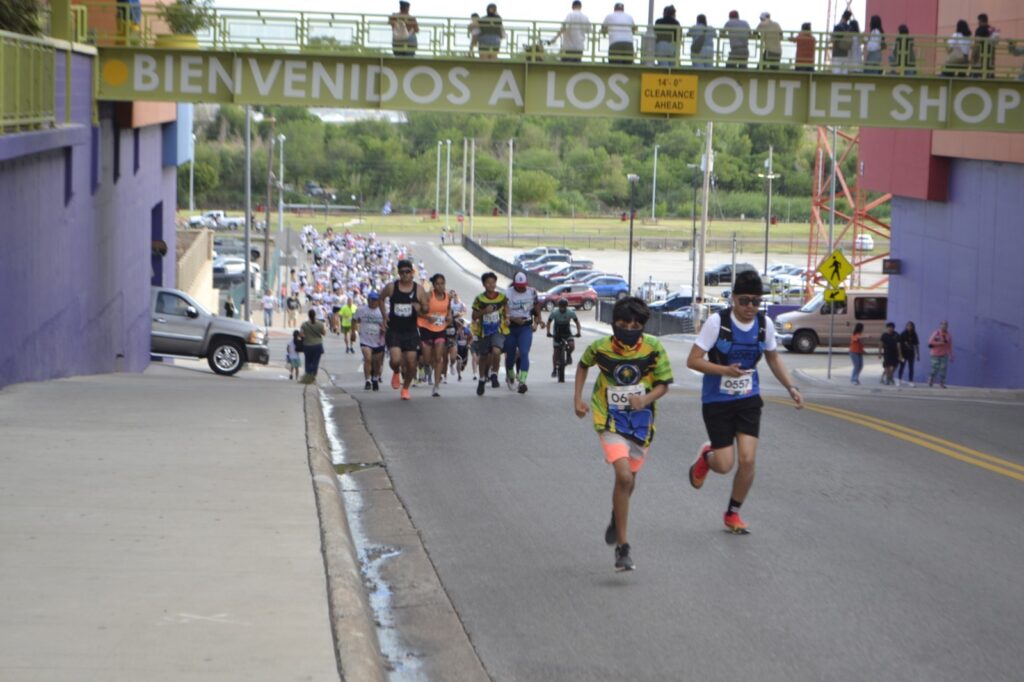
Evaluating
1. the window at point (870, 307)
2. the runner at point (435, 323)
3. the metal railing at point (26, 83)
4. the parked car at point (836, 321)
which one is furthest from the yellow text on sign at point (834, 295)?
the metal railing at point (26, 83)

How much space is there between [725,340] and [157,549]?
3845 mm

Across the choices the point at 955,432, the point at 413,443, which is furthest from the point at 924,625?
the point at 955,432

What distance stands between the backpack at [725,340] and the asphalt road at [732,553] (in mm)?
1235

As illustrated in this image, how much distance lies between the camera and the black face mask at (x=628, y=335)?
912 cm

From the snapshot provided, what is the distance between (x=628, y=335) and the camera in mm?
9133

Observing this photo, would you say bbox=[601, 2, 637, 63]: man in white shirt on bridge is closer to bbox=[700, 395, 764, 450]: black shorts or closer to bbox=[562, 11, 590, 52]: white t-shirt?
bbox=[562, 11, 590, 52]: white t-shirt

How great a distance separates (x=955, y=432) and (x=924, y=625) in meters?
9.14

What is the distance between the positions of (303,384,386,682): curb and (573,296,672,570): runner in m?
1.65

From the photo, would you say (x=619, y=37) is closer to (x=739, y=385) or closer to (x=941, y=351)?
(x=941, y=351)

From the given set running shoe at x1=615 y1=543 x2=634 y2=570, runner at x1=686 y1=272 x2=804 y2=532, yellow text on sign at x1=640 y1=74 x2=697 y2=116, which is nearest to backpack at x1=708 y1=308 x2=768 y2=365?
runner at x1=686 y1=272 x2=804 y2=532

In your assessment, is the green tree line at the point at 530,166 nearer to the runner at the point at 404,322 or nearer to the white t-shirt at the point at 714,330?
the runner at the point at 404,322

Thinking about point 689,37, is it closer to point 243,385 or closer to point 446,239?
point 243,385

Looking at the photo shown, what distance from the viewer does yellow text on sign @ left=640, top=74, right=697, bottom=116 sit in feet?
83.5

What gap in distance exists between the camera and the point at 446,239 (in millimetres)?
118812
